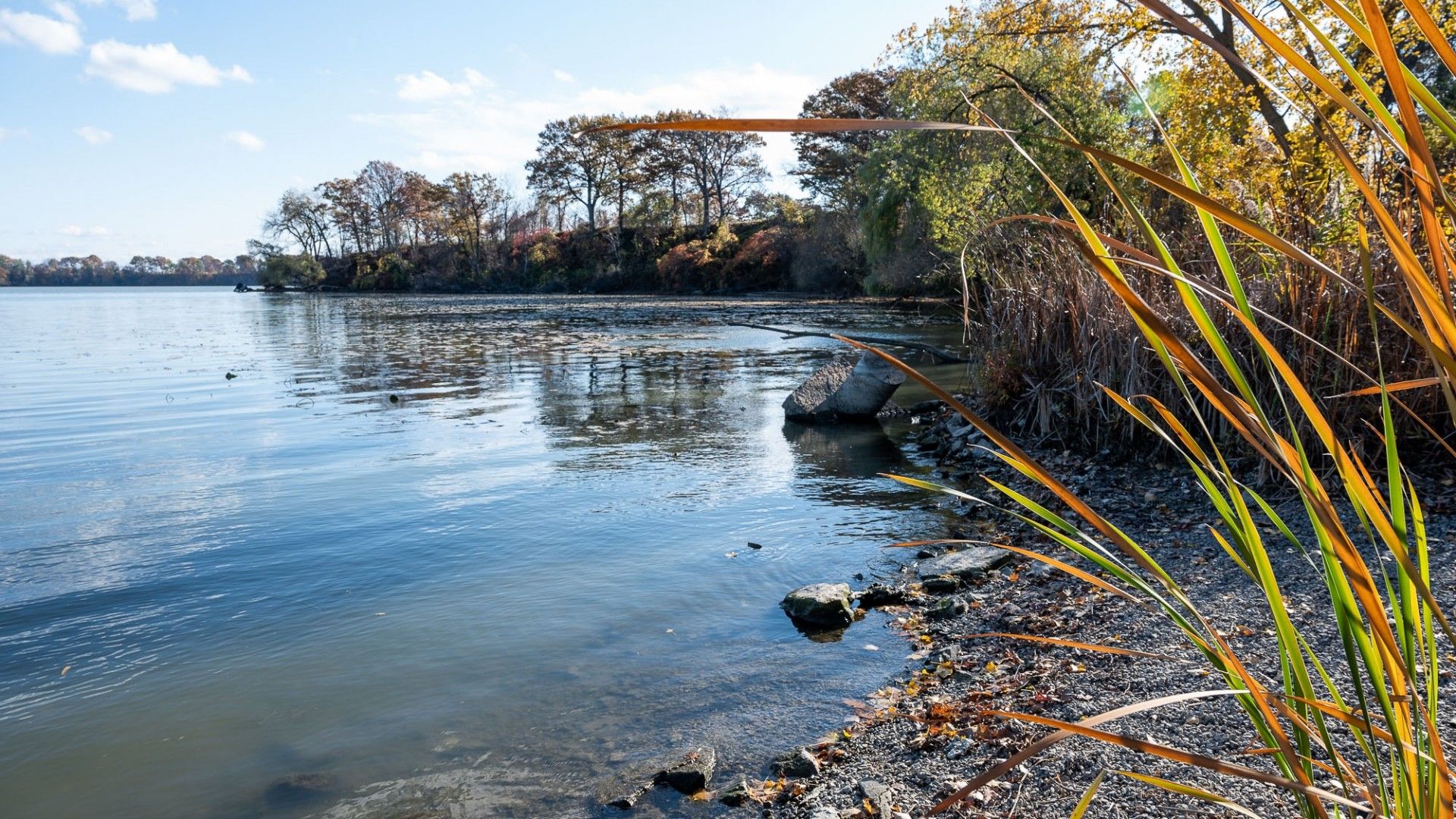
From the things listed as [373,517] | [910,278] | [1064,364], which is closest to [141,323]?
[910,278]

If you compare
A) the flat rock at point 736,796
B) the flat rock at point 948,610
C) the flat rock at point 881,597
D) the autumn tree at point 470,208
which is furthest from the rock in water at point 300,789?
the autumn tree at point 470,208

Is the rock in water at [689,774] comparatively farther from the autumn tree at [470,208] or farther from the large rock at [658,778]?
the autumn tree at [470,208]

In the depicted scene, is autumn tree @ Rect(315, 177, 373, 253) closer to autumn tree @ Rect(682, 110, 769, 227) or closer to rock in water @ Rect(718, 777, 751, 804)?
autumn tree @ Rect(682, 110, 769, 227)

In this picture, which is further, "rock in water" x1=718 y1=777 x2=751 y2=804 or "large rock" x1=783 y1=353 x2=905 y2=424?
"large rock" x1=783 y1=353 x2=905 y2=424

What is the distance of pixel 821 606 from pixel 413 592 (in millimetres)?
3108

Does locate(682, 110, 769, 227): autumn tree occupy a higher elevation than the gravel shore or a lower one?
higher

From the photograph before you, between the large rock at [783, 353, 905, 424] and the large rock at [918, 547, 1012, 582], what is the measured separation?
6767 millimetres

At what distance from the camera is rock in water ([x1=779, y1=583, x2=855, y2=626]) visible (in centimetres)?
596

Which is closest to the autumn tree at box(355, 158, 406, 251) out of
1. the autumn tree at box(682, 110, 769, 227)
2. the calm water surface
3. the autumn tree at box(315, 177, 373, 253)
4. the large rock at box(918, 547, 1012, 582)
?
the autumn tree at box(315, 177, 373, 253)

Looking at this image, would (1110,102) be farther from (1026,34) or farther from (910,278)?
(910,278)

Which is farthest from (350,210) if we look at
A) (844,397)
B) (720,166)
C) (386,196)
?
(844,397)

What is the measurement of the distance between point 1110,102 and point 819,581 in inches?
721

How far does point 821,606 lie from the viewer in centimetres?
598

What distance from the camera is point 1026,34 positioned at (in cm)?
1756
